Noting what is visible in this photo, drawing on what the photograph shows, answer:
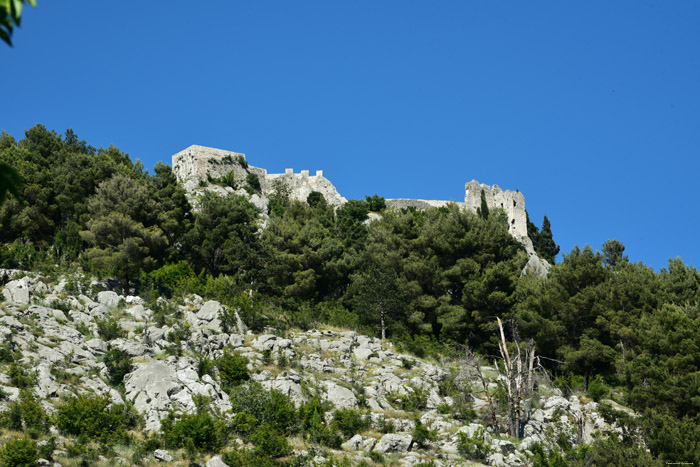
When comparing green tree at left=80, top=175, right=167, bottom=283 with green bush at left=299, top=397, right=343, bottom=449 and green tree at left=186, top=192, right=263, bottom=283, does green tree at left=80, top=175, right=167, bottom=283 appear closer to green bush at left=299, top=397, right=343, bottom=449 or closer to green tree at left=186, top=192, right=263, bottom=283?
green tree at left=186, top=192, right=263, bottom=283

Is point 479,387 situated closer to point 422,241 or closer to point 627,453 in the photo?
point 627,453

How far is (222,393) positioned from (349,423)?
463 cm

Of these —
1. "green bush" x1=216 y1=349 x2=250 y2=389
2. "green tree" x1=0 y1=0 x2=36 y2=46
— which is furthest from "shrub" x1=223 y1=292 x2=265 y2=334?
"green tree" x1=0 y1=0 x2=36 y2=46

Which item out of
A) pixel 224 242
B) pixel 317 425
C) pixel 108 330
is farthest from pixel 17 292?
pixel 317 425

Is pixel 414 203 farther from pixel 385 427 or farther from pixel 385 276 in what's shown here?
pixel 385 427

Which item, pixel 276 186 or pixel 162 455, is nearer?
pixel 162 455

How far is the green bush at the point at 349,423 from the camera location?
20.9 meters

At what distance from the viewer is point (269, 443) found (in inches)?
723

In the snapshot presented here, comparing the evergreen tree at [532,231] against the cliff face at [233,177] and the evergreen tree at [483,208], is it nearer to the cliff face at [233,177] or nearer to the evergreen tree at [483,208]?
the evergreen tree at [483,208]

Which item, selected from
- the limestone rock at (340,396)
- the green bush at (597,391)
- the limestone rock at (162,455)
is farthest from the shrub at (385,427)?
the green bush at (597,391)

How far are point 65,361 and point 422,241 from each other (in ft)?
67.4

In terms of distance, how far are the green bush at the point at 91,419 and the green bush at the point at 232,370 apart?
4.28 metres

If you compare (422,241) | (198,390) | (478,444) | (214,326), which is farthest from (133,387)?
(422,241)

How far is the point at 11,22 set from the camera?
155 inches
